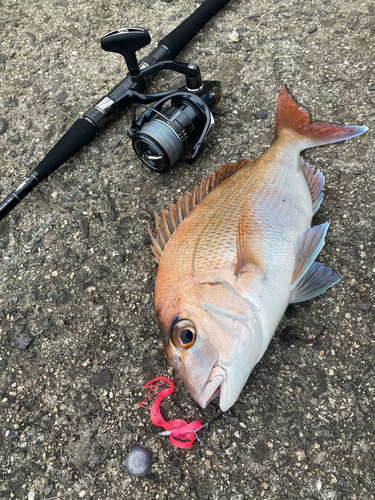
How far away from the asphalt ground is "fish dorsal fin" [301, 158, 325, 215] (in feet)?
0.37

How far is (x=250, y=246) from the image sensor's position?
5.80 feet

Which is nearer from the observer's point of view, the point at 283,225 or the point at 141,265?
the point at 283,225

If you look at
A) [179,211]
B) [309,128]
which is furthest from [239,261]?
[309,128]

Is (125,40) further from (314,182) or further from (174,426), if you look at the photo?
(174,426)

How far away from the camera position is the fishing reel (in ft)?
7.08

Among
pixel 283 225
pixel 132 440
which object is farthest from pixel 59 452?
pixel 283 225

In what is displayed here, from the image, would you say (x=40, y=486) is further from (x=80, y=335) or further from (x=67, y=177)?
(x=67, y=177)

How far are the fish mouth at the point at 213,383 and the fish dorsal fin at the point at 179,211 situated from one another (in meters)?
0.70

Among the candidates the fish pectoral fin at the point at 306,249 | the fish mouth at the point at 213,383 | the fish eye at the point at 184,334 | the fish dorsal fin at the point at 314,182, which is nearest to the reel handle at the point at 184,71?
the fish dorsal fin at the point at 314,182

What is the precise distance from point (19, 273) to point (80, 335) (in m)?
0.64

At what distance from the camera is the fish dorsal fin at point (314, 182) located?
6.88 ft

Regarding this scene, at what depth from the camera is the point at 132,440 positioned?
1695 mm

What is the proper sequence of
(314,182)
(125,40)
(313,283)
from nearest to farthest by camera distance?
1. (313,283)
2. (125,40)
3. (314,182)

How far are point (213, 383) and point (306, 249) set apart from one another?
874 millimetres
